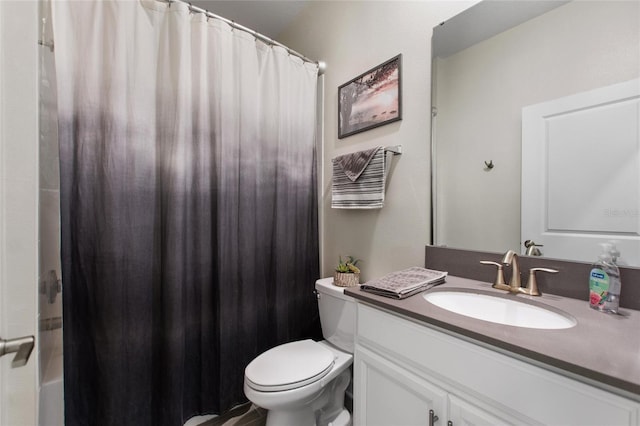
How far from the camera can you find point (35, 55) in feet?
2.16

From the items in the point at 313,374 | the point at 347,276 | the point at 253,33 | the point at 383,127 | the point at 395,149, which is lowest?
the point at 313,374

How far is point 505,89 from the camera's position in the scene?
111cm

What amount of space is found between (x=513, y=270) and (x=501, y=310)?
0.16 metres

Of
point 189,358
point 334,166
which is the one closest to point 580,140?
point 334,166

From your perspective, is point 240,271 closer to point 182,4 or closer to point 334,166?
point 334,166

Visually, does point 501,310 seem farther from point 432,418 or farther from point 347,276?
point 347,276

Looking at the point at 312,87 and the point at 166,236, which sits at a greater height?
the point at 312,87

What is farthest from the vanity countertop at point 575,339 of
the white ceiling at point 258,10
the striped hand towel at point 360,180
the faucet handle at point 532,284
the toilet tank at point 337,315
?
the white ceiling at point 258,10

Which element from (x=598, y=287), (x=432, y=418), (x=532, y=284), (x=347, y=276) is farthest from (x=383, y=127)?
(x=432, y=418)

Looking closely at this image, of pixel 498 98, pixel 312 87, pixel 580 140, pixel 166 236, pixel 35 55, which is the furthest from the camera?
pixel 312 87

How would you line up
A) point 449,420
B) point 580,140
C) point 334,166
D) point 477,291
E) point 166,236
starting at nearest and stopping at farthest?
point 449,420 → point 580,140 → point 477,291 → point 166,236 → point 334,166

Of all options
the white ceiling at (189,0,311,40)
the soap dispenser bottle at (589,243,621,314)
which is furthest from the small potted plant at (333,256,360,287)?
the white ceiling at (189,0,311,40)

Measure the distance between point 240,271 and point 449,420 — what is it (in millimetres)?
1149

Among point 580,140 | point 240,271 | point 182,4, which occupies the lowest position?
point 240,271
